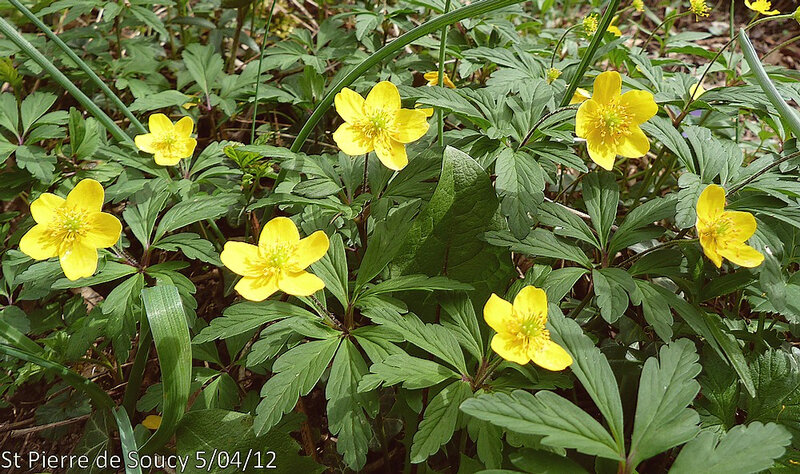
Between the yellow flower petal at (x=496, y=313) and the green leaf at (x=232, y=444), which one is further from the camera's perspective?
the green leaf at (x=232, y=444)

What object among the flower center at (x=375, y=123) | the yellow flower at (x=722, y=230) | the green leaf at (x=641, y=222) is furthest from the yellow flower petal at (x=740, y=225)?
the flower center at (x=375, y=123)

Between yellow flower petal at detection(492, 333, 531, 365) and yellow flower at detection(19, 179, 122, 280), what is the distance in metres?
1.13

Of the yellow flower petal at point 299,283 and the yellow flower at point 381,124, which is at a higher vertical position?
the yellow flower at point 381,124

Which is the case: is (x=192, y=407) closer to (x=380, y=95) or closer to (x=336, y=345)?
(x=336, y=345)

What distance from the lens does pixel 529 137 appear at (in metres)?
1.73

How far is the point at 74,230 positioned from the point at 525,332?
1.32 meters

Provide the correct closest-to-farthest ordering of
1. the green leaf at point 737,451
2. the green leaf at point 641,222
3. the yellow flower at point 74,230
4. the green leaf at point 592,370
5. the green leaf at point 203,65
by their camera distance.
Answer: the green leaf at point 737,451, the green leaf at point 592,370, the yellow flower at point 74,230, the green leaf at point 641,222, the green leaf at point 203,65

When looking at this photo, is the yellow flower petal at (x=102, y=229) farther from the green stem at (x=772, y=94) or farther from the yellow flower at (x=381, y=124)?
the green stem at (x=772, y=94)

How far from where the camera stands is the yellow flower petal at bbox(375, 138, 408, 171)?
1.69 m

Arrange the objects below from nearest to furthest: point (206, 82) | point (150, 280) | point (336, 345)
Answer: point (336, 345) → point (150, 280) → point (206, 82)

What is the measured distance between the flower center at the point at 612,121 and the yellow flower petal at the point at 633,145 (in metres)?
0.02

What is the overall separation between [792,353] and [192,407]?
191 cm

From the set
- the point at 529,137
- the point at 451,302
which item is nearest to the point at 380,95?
the point at 529,137

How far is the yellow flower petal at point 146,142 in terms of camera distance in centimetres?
203
